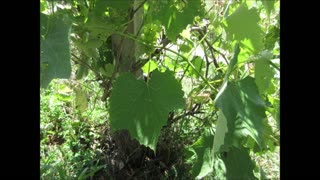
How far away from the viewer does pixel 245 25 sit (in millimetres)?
1287

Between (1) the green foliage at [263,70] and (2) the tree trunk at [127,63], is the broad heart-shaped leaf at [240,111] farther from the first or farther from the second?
(2) the tree trunk at [127,63]

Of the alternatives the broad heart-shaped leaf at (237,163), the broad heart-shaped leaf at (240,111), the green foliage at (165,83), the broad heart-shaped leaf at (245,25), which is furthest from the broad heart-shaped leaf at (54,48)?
the broad heart-shaped leaf at (237,163)

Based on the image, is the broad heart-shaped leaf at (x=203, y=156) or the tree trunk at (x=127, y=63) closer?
the broad heart-shaped leaf at (x=203, y=156)

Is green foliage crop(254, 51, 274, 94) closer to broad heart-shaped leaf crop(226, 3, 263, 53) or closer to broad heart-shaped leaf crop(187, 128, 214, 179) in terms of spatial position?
broad heart-shaped leaf crop(226, 3, 263, 53)

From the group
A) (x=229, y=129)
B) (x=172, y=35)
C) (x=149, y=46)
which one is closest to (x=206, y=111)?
(x=149, y=46)

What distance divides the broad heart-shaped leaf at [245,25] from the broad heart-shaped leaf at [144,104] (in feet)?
0.76

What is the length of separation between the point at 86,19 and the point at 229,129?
58cm

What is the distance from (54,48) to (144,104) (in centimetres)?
31

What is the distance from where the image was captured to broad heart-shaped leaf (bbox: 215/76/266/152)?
40.6 inches

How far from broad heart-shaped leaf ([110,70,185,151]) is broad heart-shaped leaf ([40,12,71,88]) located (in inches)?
9.4

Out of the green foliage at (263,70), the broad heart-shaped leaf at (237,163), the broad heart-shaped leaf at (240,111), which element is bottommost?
the broad heart-shaped leaf at (237,163)

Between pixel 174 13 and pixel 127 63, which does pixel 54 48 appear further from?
pixel 127 63

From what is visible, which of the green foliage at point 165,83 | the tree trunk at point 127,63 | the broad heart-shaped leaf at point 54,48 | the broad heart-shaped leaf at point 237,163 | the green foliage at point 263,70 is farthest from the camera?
the tree trunk at point 127,63

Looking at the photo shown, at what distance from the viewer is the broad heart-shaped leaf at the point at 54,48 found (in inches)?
38.1
